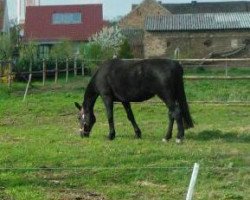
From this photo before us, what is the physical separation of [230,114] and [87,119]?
5827 millimetres

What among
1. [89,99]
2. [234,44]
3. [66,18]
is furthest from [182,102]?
[66,18]

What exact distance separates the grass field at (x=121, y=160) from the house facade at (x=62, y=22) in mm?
49720

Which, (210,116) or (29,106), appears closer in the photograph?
(210,116)

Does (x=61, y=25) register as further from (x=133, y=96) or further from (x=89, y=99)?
(x=133, y=96)

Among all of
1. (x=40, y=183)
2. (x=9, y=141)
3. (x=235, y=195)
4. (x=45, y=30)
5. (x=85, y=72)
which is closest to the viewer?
(x=235, y=195)

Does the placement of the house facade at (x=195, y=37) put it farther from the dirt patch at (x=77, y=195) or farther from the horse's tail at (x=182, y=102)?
the dirt patch at (x=77, y=195)

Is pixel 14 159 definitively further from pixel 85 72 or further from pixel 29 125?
pixel 85 72

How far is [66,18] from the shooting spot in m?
69.8

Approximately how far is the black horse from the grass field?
1.28 feet

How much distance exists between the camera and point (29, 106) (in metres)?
19.3

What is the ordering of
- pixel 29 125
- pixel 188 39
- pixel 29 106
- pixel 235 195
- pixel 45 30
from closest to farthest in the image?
pixel 235 195 < pixel 29 125 < pixel 29 106 < pixel 188 39 < pixel 45 30

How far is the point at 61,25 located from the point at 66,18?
151cm

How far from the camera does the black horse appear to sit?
483 inches

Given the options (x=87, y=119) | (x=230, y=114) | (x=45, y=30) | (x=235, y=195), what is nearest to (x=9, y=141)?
(x=87, y=119)
